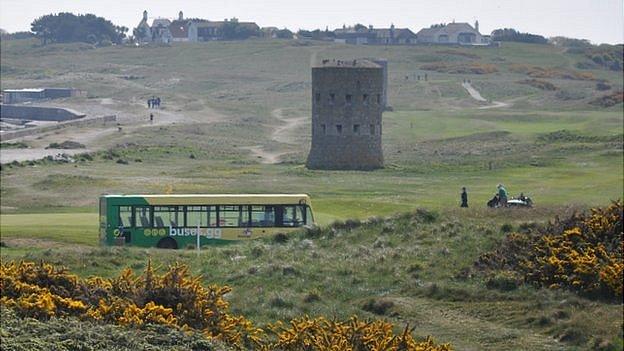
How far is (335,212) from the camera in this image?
133 ft

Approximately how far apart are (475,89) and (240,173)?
73.5 m

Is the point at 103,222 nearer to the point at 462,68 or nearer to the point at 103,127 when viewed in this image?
the point at 103,127

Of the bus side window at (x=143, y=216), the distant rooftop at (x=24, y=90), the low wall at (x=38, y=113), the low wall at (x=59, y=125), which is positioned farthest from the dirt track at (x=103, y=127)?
the bus side window at (x=143, y=216)

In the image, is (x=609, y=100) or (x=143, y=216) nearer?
(x=143, y=216)

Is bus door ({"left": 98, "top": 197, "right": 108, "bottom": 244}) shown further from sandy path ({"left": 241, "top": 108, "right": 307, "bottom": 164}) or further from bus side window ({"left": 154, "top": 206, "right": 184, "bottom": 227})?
sandy path ({"left": 241, "top": 108, "right": 307, "bottom": 164})

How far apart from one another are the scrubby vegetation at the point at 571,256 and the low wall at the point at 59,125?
186 ft

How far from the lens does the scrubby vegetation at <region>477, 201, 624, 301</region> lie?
20.8 m

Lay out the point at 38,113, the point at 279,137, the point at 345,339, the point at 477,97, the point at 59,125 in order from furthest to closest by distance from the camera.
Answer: the point at 477,97 < the point at 38,113 < the point at 59,125 < the point at 279,137 < the point at 345,339

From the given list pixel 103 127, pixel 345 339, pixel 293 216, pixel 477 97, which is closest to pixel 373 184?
pixel 293 216

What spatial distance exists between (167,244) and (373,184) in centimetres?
1961

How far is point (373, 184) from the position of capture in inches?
2050

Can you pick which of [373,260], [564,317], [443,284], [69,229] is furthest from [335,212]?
[564,317]

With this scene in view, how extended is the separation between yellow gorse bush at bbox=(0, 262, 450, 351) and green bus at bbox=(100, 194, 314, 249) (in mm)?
12197

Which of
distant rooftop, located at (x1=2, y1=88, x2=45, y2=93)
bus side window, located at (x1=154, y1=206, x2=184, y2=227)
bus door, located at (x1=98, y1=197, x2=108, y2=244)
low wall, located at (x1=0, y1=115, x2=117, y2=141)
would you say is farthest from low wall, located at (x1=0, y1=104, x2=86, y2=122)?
bus side window, located at (x1=154, y1=206, x2=184, y2=227)
